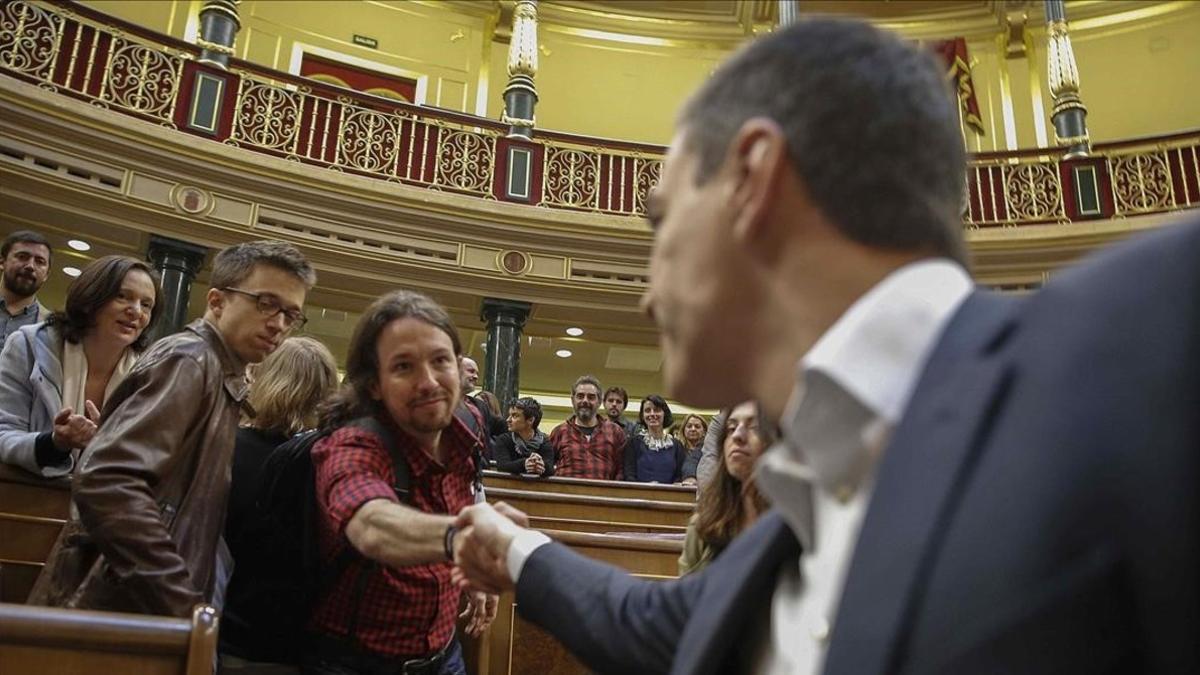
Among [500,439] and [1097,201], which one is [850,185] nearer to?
[500,439]

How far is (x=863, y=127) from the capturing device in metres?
0.72

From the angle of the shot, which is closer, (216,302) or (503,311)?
(216,302)

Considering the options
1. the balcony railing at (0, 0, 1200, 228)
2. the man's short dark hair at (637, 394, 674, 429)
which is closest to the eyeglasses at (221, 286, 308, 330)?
the man's short dark hair at (637, 394, 674, 429)

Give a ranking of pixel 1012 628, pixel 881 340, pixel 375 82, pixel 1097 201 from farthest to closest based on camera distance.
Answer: pixel 375 82, pixel 1097 201, pixel 881 340, pixel 1012 628

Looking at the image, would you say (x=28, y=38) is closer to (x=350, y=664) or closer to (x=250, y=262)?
(x=250, y=262)

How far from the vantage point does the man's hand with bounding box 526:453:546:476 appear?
5.45 meters

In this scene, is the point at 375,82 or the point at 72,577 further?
the point at 375,82

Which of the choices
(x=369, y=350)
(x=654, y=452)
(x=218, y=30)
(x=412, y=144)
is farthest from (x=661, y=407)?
(x=218, y=30)

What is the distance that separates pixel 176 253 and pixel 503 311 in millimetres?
2707

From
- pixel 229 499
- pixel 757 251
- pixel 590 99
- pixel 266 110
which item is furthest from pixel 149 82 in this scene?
pixel 757 251

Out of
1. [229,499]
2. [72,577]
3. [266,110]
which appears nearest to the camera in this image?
[72,577]

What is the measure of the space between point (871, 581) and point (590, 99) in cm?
1138

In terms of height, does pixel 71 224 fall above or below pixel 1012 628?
above

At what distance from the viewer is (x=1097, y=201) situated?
843 centimetres
